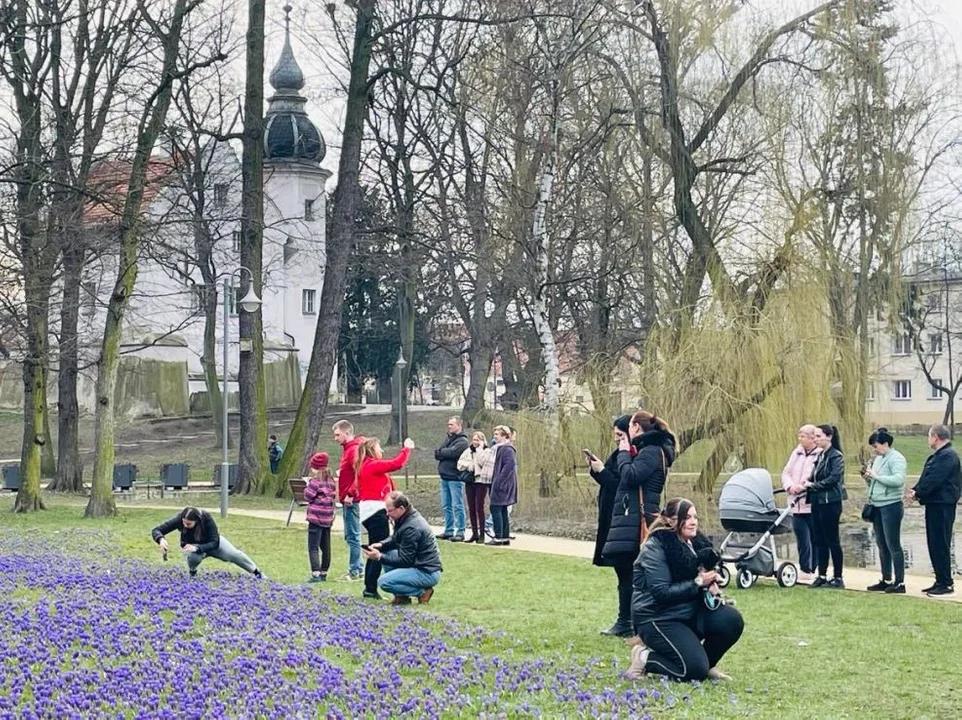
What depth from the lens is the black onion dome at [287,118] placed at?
2817 inches

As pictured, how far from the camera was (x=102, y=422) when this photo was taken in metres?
28.7

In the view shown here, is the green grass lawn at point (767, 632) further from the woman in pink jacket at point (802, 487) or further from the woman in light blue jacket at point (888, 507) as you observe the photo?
the woman in pink jacket at point (802, 487)

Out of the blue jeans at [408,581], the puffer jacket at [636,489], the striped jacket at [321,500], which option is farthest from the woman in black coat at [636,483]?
the striped jacket at [321,500]

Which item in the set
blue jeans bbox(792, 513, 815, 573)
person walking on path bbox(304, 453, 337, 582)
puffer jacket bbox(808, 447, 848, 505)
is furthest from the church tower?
puffer jacket bbox(808, 447, 848, 505)

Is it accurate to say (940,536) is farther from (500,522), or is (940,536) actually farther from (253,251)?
(253,251)

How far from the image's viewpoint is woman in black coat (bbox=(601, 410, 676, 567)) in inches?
497

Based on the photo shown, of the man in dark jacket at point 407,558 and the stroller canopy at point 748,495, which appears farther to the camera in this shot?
the stroller canopy at point 748,495

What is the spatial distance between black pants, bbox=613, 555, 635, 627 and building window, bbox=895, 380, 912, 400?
80.7 metres

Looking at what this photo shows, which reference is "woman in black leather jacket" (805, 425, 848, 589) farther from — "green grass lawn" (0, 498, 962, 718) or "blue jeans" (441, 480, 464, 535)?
"blue jeans" (441, 480, 464, 535)

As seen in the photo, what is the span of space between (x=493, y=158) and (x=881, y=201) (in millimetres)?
11728

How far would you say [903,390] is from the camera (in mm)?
91250

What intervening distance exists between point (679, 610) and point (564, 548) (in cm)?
1132

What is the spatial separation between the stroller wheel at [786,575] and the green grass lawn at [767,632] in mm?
203

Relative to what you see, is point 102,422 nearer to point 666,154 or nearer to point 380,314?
point 666,154
